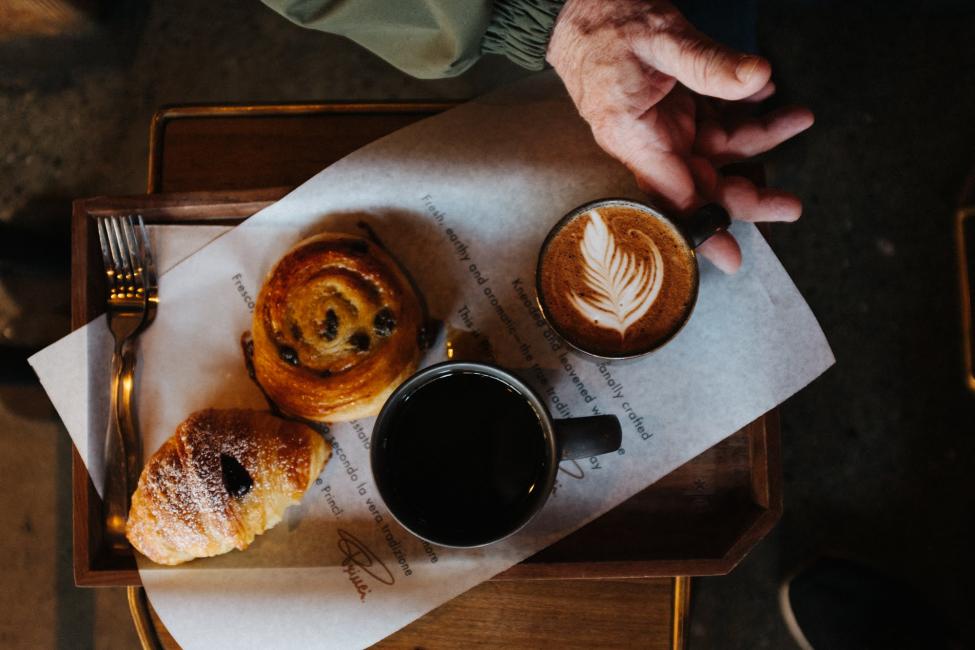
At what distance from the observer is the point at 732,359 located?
4.35 ft

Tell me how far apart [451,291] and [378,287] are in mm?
164

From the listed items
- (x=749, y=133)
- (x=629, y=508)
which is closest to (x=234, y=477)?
(x=629, y=508)

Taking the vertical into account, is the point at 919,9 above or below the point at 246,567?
above

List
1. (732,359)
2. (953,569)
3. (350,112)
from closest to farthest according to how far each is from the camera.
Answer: (732,359) → (350,112) → (953,569)

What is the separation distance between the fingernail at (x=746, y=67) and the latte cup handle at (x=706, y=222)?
25cm

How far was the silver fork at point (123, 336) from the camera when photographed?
135 cm

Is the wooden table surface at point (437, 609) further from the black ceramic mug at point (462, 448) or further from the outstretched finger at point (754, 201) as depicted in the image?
the outstretched finger at point (754, 201)

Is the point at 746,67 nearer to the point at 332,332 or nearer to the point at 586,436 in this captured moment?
the point at 586,436

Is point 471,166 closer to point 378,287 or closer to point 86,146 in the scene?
point 378,287

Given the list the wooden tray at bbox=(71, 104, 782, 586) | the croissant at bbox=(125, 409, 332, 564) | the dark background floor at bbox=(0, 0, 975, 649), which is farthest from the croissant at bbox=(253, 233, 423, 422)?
the dark background floor at bbox=(0, 0, 975, 649)

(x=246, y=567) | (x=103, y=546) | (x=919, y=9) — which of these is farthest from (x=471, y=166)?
(x=919, y=9)

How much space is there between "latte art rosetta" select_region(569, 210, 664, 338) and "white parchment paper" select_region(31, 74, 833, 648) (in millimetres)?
135
